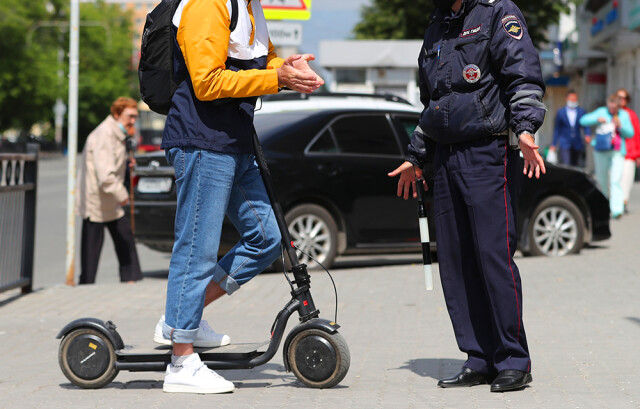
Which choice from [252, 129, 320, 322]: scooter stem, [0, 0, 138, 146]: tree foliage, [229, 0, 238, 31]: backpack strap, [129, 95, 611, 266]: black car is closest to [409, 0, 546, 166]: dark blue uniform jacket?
[252, 129, 320, 322]: scooter stem

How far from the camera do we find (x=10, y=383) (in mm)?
5484

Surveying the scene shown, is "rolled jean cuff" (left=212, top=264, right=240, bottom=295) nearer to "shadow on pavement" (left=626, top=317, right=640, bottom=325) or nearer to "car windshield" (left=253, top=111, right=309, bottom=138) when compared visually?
"shadow on pavement" (left=626, top=317, right=640, bottom=325)

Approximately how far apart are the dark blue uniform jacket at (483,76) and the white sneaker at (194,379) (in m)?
1.44

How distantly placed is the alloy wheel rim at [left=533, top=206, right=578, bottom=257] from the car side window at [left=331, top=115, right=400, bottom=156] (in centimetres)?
164

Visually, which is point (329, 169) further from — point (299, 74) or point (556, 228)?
point (299, 74)

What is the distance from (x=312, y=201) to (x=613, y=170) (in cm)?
762

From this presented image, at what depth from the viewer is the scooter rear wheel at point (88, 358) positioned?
200 inches

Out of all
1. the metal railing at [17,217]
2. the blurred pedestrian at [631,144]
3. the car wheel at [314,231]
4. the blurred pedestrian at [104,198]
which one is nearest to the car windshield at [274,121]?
the car wheel at [314,231]

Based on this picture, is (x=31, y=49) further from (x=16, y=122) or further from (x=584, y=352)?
(x=584, y=352)

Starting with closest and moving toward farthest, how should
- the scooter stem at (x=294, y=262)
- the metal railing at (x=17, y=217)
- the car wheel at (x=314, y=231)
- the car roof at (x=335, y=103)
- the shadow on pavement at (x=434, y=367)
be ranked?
the scooter stem at (x=294, y=262) → the shadow on pavement at (x=434, y=367) → the metal railing at (x=17, y=217) → the car wheel at (x=314, y=231) → the car roof at (x=335, y=103)

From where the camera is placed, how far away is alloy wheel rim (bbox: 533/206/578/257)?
11461 mm

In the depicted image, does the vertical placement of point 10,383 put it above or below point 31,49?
below

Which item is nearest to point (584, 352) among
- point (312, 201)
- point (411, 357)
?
point (411, 357)

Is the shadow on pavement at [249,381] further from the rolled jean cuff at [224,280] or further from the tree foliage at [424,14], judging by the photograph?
the tree foliage at [424,14]
